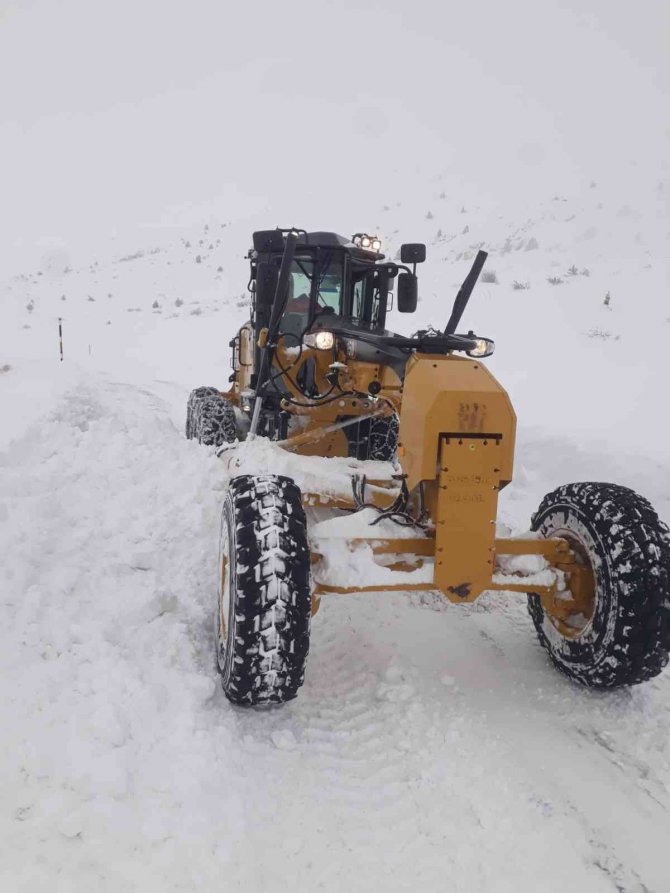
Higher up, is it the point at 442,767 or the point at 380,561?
the point at 380,561

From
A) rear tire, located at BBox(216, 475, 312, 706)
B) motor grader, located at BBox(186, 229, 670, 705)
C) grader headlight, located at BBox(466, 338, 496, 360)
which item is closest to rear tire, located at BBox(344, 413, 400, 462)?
grader headlight, located at BBox(466, 338, 496, 360)

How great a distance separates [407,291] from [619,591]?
3.28 meters

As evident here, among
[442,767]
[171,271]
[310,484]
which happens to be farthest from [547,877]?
[171,271]

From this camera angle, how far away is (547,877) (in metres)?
2.32

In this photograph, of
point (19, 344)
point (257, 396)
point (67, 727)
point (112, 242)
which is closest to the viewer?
point (67, 727)

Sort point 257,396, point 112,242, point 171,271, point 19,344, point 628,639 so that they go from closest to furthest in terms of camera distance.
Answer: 1. point 628,639
2. point 257,396
3. point 19,344
4. point 171,271
5. point 112,242

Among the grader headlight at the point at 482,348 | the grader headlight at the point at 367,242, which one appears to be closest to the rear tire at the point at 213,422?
the grader headlight at the point at 367,242

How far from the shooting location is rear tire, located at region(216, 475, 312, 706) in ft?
9.49

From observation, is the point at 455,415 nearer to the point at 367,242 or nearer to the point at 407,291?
the point at 407,291

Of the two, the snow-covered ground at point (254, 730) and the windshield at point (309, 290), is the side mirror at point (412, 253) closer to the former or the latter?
the windshield at point (309, 290)

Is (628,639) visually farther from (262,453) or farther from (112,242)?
(112,242)

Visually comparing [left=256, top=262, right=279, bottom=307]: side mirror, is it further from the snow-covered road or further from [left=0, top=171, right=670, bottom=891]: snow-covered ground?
the snow-covered road

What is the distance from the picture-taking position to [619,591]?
10.2 ft

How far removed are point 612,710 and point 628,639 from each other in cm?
45
